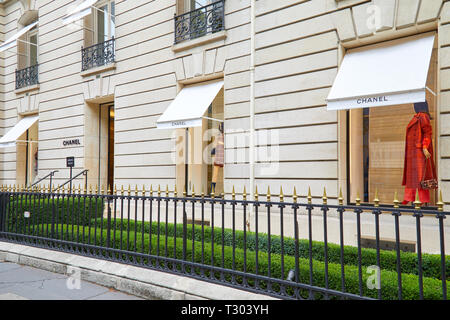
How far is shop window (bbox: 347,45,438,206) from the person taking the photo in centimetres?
786

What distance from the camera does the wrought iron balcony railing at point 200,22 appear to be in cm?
1020

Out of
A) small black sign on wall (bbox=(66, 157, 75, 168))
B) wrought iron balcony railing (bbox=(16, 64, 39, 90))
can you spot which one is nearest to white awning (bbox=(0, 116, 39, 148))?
wrought iron balcony railing (bbox=(16, 64, 39, 90))

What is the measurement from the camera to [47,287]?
4.93 m

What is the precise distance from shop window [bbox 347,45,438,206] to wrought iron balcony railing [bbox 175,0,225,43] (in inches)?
188

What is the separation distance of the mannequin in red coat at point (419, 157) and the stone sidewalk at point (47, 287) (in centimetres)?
552

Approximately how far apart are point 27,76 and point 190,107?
1103cm

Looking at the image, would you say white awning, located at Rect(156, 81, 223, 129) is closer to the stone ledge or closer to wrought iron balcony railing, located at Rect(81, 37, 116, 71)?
wrought iron balcony railing, located at Rect(81, 37, 116, 71)

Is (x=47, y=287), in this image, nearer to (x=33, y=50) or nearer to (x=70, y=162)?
(x=70, y=162)

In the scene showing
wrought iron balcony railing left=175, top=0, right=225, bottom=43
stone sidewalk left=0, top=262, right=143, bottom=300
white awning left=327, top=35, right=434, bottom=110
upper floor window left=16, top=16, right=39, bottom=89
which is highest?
upper floor window left=16, top=16, right=39, bottom=89

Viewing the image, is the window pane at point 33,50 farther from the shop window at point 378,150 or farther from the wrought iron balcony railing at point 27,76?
the shop window at point 378,150

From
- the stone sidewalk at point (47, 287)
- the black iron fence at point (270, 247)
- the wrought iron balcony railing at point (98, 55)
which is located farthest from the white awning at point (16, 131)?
the stone sidewalk at point (47, 287)

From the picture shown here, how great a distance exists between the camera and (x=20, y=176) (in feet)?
56.9

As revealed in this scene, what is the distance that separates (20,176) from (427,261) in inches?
709

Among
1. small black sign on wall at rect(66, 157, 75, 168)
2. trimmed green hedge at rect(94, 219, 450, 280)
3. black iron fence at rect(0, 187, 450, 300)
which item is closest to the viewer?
black iron fence at rect(0, 187, 450, 300)
